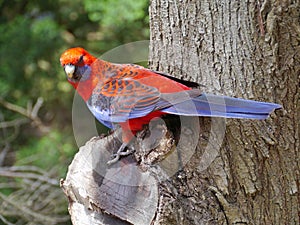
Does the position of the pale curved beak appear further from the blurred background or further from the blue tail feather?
the blurred background

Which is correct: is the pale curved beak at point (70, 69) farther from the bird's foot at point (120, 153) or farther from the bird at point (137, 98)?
the bird's foot at point (120, 153)

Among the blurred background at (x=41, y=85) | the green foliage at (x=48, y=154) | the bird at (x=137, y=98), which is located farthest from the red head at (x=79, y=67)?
the green foliage at (x=48, y=154)

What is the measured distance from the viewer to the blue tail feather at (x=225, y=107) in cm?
153

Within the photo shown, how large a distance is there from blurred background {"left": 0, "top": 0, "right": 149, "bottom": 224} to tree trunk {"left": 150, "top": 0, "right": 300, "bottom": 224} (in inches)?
52.7

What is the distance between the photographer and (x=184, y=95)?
1626 mm

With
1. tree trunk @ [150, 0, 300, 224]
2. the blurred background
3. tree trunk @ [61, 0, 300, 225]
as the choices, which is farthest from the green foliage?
tree trunk @ [150, 0, 300, 224]

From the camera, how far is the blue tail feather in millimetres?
1528

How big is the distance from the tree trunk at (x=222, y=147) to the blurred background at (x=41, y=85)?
1335 millimetres

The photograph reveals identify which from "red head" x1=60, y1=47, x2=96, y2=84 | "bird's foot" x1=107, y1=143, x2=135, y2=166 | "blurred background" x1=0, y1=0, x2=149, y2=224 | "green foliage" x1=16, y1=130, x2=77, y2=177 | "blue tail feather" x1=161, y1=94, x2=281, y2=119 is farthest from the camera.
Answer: "green foliage" x1=16, y1=130, x2=77, y2=177

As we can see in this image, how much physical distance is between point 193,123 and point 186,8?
0.36 m

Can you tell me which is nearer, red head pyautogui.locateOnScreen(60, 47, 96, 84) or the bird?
the bird

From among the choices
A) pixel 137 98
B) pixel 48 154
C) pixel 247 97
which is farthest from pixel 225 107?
pixel 48 154

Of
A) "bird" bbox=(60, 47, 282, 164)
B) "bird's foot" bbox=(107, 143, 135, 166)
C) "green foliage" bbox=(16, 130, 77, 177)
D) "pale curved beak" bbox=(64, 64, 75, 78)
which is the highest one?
"pale curved beak" bbox=(64, 64, 75, 78)

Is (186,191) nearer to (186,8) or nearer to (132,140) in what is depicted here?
(132,140)
